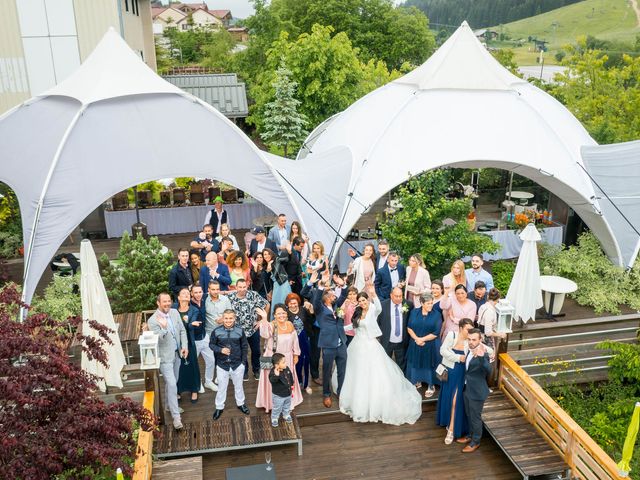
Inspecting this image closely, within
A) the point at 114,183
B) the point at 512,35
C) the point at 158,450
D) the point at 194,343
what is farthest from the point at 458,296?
the point at 512,35

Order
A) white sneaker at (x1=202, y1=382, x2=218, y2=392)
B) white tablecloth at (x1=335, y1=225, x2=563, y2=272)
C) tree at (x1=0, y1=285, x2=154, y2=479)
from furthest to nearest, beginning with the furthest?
1. white tablecloth at (x1=335, y1=225, x2=563, y2=272)
2. white sneaker at (x1=202, y1=382, x2=218, y2=392)
3. tree at (x1=0, y1=285, x2=154, y2=479)

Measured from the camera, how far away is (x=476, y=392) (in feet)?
23.1

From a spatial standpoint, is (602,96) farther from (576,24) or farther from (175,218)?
(576,24)

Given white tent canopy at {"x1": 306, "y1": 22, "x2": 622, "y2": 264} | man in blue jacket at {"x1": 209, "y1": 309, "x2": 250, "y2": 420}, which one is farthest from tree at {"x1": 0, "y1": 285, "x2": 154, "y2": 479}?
white tent canopy at {"x1": 306, "y1": 22, "x2": 622, "y2": 264}

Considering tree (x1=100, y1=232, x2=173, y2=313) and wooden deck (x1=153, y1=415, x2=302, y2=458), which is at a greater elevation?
tree (x1=100, y1=232, x2=173, y2=313)

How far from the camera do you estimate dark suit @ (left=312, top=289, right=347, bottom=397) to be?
24.8ft

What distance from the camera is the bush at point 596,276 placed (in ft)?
37.7

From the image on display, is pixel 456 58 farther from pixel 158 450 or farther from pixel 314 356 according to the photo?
pixel 158 450

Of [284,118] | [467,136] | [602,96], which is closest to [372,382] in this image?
[467,136]

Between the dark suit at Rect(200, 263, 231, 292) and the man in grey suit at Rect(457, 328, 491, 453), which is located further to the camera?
the dark suit at Rect(200, 263, 231, 292)

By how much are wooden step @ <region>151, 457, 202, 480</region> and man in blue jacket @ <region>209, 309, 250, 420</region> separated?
3.41 feet

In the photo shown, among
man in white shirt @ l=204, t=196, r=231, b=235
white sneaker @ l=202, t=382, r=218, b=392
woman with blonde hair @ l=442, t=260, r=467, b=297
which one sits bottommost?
white sneaker @ l=202, t=382, r=218, b=392

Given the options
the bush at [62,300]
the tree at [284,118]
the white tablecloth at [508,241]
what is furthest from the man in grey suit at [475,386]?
the tree at [284,118]

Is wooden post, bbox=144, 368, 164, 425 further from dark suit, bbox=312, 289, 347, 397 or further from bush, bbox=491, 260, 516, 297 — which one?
bush, bbox=491, 260, 516, 297
